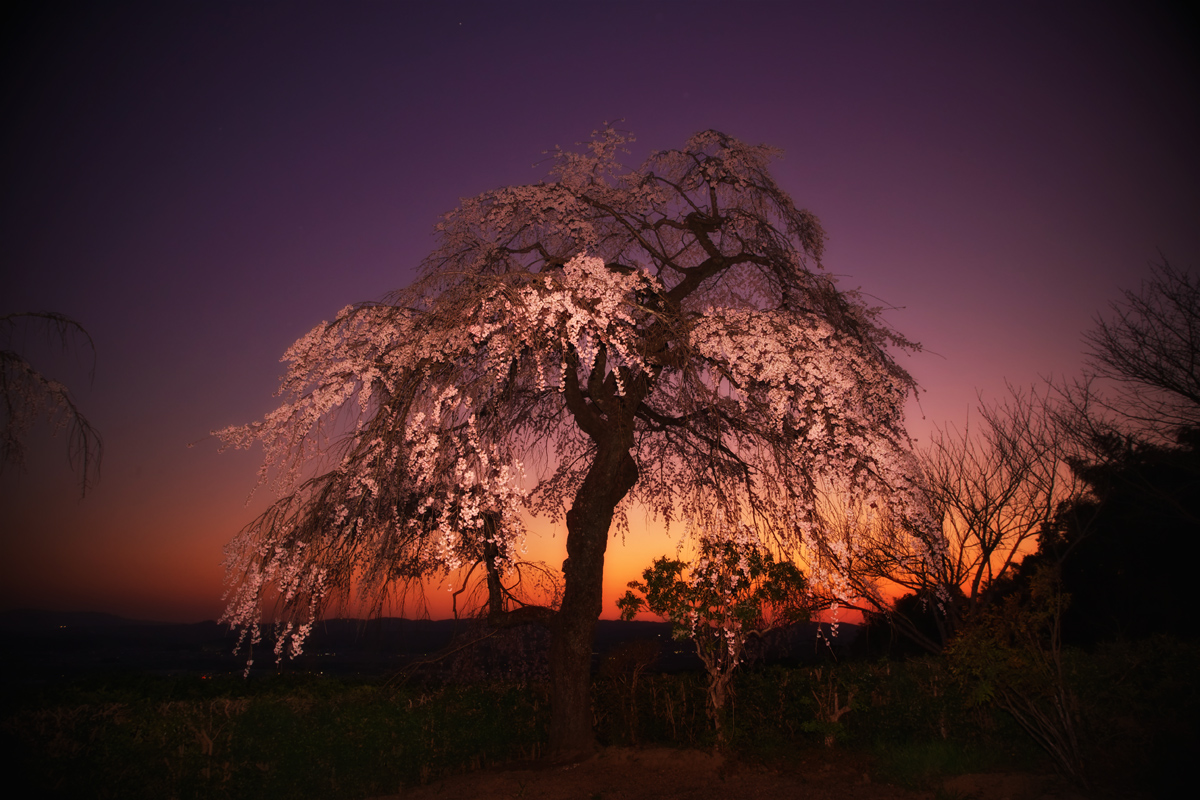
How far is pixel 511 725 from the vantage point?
902cm

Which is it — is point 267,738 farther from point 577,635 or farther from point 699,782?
point 699,782

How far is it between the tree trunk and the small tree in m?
1.11

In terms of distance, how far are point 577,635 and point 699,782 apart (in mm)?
2086

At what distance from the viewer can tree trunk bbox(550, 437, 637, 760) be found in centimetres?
825

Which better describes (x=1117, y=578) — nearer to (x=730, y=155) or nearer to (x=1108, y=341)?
(x=1108, y=341)

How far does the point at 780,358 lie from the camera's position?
7168 mm

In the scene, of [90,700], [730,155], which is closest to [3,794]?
[90,700]

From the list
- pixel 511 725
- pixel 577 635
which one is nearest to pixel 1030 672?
pixel 577 635

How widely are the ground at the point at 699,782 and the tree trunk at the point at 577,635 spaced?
347mm

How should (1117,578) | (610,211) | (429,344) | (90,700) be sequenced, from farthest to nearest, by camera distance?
(1117,578) < (610,211) < (429,344) < (90,700)

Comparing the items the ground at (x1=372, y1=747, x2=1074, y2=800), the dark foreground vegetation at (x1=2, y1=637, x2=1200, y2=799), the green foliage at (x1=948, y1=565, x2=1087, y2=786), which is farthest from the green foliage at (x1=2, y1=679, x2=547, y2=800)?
the green foliage at (x1=948, y1=565, x2=1087, y2=786)

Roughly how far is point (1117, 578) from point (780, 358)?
15.7 metres

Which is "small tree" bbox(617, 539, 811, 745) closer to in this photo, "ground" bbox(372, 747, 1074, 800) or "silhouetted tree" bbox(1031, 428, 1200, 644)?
"ground" bbox(372, 747, 1074, 800)

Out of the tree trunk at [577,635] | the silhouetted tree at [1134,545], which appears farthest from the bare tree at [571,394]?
the silhouetted tree at [1134,545]
